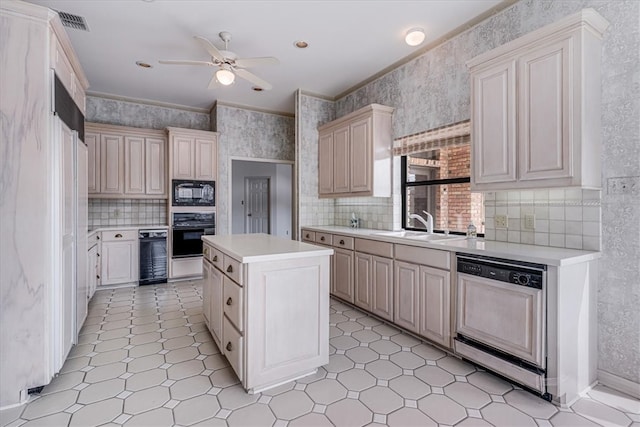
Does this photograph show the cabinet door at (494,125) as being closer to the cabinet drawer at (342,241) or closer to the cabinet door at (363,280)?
the cabinet door at (363,280)

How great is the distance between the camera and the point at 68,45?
7.67 feet

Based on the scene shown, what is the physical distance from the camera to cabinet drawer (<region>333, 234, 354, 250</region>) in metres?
3.56

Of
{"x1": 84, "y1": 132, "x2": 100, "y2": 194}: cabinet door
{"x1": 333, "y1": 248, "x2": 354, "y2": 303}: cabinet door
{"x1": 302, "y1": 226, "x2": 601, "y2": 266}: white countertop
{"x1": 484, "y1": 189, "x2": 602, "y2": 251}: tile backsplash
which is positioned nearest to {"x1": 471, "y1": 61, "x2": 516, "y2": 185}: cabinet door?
{"x1": 484, "y1": 189, "x2": 602, "y2": 251}: tile backsplash

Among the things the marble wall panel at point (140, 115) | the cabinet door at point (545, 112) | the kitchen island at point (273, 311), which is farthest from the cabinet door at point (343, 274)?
the marble wall panel at point (140, 115)

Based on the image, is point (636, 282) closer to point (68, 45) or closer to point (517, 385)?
point (517, 385)

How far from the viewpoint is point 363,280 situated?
3377 mm

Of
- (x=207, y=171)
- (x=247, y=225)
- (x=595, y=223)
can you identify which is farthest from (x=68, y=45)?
(x=247, y=225)

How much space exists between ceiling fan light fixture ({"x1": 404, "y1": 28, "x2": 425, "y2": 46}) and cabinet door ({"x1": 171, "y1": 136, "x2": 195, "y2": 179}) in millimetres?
3366

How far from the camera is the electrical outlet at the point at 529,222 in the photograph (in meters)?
2.43

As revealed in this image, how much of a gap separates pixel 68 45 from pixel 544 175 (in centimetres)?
349

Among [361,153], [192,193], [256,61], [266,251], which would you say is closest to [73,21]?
[256,61]

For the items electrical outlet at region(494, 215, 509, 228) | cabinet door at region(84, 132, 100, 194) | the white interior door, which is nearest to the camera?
electrical outlet at region(494, 215, 509, 228)

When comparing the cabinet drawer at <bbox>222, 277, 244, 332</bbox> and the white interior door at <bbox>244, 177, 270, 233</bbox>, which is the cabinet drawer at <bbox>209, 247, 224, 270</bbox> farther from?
the white interior door at <bbox>244, 177, 270, 233</bbox>

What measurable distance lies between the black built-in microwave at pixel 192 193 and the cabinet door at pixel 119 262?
33.8 inches
